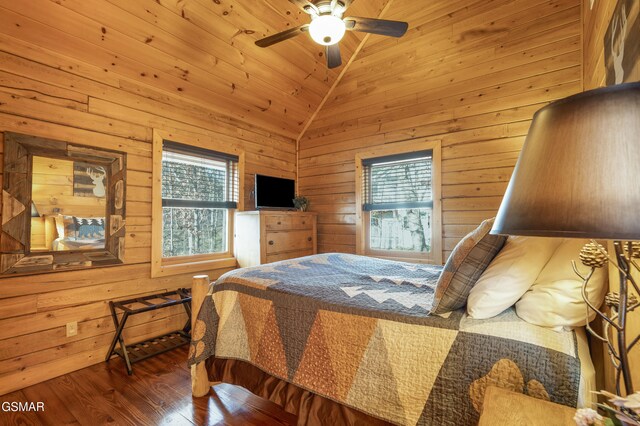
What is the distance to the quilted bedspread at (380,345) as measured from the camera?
3.24ft

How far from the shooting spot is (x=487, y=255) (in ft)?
4.07

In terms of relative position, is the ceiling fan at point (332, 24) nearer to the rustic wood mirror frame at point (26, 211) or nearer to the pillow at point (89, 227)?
the rustic wood mirror frame at point (26, 211)

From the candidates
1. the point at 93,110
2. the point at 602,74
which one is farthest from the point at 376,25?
the point at 93,110

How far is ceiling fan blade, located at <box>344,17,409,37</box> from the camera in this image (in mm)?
1985

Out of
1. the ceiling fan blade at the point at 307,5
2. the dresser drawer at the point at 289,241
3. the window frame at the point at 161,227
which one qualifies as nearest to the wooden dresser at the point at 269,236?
the dresser drawer at the point at 289,241

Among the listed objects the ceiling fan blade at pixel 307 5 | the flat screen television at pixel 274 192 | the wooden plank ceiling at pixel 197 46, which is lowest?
the flat screen television at pixel 274 192

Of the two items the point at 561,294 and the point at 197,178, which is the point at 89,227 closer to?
Answer: the point at 197,178

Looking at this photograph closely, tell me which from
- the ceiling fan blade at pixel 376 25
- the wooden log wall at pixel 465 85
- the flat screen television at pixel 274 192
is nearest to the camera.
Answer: the ceiling fan blade at pixel 376 25

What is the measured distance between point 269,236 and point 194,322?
1.58m

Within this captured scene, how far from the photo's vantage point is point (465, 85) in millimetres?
3113

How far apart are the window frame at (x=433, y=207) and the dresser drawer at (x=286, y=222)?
67 centimetres

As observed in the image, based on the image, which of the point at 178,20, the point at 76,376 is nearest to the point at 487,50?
the point at 178,20

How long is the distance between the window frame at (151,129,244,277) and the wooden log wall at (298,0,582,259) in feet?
4.92

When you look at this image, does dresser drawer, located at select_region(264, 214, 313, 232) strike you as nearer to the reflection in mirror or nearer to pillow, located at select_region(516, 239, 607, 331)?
the reflection in mirror
